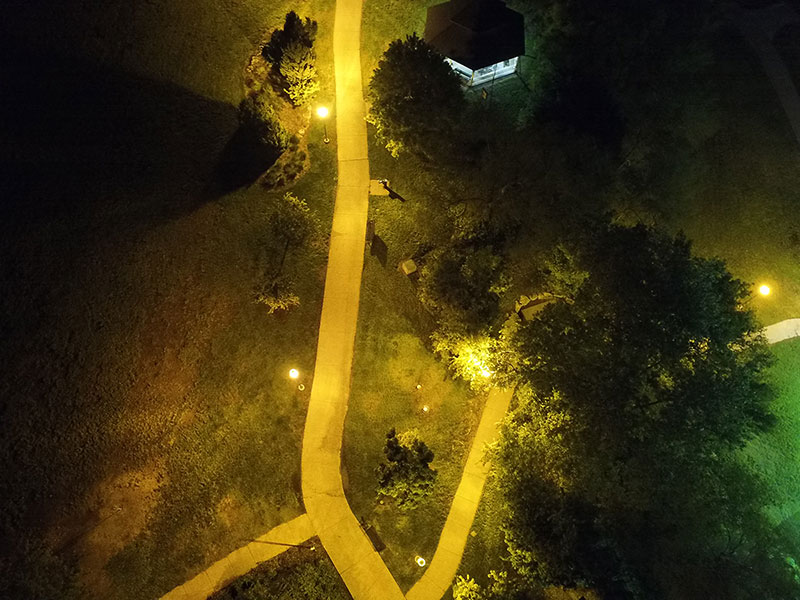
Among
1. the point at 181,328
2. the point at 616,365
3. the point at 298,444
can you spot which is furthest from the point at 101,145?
the point at 616,365

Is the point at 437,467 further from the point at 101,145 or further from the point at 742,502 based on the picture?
the point at 101,145

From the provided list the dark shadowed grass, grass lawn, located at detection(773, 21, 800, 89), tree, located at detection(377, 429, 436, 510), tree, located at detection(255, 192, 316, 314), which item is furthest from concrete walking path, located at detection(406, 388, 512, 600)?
grass lawn, located at detection(773, 21, 800, 89)

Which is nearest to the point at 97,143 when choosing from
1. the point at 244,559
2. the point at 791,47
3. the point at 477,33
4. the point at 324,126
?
the point at 324,126

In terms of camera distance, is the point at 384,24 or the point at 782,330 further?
the point at 782,330

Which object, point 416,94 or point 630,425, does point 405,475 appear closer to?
point 630,425

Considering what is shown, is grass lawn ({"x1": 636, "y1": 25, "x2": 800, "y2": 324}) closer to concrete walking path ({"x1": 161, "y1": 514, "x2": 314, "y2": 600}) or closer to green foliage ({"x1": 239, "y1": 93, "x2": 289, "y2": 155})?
green foliage ({"x1": 239, "y1": 93, "x2": 289, "y2": 155})

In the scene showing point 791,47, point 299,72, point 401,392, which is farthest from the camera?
point 791,47

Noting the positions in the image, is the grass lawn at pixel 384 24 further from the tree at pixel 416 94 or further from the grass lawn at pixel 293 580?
the grass lawn at pixel 293 580
